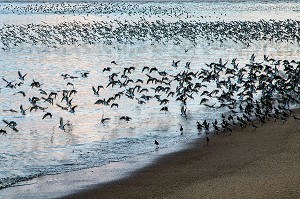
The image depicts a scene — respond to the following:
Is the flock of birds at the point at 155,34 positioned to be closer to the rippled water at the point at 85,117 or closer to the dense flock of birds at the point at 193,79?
the dense flock of birds at the point at 193,79

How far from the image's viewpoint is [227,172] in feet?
55.8

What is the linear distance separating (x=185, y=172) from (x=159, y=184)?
1.34m

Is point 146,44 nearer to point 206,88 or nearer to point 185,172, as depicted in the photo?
point 206,88

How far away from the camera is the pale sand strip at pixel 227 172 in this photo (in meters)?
14.8

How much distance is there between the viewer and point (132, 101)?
101 ft

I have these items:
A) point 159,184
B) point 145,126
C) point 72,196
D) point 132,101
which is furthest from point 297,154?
point 132,101

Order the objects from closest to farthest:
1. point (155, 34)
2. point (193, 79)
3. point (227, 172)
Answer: point (227, 172) → point (193, 79) → point (155, 34)

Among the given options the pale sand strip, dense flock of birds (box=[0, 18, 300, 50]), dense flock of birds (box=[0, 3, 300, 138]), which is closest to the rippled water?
dense flock of birds (box=[0, 3, 300, 138])

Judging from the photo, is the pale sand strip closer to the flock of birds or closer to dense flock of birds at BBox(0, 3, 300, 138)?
dense flock of birds at BBox(0, 3, 300, 138)

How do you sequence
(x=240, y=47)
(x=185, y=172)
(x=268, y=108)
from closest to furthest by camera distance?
1. (x=185, y=172)
2. (x=268, y=108)
3. (x=240, y=47)

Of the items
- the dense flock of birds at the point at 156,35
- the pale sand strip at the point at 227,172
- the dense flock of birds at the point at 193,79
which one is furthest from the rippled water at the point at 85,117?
the dense flock of birds at the point at 156,35

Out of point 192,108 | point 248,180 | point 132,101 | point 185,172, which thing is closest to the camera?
point 248,180

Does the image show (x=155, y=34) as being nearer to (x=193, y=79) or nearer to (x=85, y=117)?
(x=193, y=79)

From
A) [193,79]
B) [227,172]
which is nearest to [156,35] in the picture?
[193,79]
